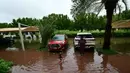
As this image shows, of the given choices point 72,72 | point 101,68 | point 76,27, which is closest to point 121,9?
point 101,68

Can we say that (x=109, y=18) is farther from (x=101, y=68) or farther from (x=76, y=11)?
(x=101, y=68)

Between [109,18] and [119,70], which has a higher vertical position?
[109,18]

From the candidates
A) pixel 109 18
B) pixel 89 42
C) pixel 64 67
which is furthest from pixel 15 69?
pixel 109 18

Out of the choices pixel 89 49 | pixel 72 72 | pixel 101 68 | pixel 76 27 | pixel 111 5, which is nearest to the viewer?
pixel 72 72

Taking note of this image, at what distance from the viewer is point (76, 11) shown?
2191 centimetres

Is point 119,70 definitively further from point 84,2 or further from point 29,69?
point 84,2

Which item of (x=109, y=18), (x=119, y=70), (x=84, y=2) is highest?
(x=84, y=2)

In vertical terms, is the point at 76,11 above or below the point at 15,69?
above

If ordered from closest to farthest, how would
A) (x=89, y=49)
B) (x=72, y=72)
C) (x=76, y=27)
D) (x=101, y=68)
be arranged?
1. (x=72, y=72)
2. (x=101, y=68)
3. (x=89, y=49)
4. (x=76, y=27)

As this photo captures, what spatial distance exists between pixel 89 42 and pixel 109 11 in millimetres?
3269

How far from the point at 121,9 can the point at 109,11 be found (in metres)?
1.08

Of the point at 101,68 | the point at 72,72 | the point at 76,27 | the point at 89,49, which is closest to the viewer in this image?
the point at 72,72

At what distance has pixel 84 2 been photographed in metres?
20.9

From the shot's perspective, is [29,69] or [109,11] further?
[109,11]
